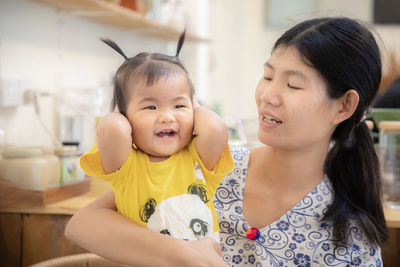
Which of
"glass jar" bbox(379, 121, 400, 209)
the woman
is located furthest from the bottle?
"glass jar" bbox(379, 121, 400, 209)

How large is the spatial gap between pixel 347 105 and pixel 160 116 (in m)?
0.52

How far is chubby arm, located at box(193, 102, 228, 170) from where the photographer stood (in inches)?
38.1

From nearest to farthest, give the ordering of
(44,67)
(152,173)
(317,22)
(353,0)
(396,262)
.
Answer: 1. (152,173)
2. (317,22)
3. (396,262)
4. (44,67)
5. (353,0)

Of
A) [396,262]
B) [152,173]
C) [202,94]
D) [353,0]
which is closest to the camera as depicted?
[152,173]

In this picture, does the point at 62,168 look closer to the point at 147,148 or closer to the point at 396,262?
the point at 147,148

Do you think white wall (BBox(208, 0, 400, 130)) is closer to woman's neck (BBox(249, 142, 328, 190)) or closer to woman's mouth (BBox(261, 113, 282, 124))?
woman's neck (BBox(249, 142, 328, 190))

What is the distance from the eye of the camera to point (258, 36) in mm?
4828

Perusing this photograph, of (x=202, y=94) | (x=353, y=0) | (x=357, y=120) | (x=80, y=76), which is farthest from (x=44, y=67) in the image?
(x=353, y=0)

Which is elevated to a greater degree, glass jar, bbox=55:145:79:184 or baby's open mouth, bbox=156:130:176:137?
baby's open mouth, bbox=156:130:176:137

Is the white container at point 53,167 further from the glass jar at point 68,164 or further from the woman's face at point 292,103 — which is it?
the woman's face at point 292,103

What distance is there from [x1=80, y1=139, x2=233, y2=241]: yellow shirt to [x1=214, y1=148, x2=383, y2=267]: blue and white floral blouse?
0.25 metres

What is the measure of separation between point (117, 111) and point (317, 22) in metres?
0.56

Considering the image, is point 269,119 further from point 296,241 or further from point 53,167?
point 53,167

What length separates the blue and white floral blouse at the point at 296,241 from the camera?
119cm
